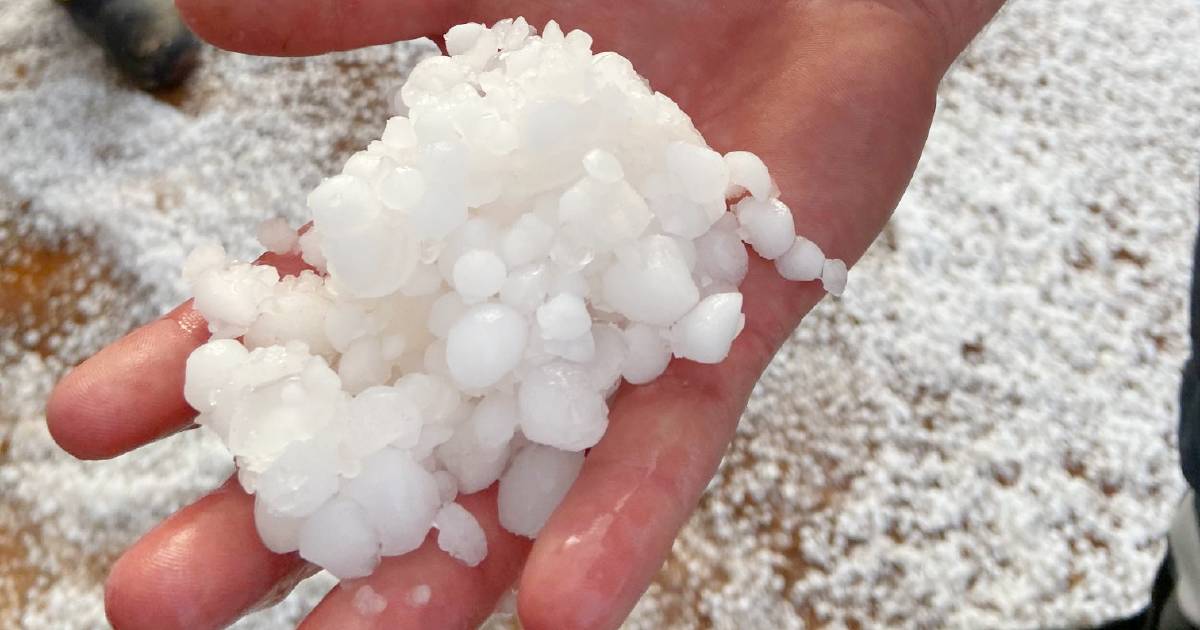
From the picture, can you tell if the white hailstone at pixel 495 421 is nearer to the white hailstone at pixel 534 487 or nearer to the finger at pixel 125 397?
the white hailstone at pixel 534 487

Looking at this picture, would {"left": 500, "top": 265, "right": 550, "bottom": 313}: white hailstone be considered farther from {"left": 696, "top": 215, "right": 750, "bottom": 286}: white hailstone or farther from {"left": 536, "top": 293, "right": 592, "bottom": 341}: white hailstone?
{"left": 696, "top": 215, "right": 750, "bottom": 286}: white hailstone

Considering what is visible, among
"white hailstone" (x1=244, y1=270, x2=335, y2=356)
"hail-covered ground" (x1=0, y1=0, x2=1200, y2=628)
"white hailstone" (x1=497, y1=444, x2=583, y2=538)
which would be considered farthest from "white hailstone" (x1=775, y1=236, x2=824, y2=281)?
"hail-covered ground" (x1=0, y1=0, x2=1200, y2=628)

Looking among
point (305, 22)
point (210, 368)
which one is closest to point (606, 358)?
point (210, 368)

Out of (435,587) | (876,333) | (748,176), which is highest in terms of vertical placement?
(748,176)

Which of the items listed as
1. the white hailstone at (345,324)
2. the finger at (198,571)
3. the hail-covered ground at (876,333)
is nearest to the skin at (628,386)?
the finger at (198,571)

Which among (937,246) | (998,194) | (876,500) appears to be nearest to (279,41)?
(876,500)

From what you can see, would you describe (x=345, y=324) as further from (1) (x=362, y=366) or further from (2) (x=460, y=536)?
(2) (x=460, y=536)

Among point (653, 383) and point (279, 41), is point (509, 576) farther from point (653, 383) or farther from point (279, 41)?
point (279, 41)
